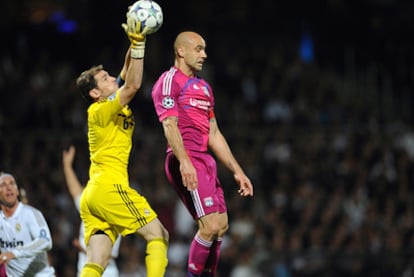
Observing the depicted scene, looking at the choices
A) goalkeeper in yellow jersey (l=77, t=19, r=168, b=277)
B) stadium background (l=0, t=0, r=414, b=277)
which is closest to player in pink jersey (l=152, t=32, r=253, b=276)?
goalkeeper in yellow jersey (l=77, t=19, r=168, b=277)

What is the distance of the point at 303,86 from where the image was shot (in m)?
18.1

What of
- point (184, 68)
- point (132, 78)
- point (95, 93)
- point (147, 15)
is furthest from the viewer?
point (184, 68)

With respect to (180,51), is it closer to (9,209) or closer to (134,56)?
(134,56)

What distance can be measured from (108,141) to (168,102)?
24.7 inches

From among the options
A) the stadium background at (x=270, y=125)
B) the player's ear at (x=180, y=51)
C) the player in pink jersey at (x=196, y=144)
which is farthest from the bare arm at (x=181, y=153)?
the stadium background at (x=270, y=125)

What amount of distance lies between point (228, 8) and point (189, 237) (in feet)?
25.9

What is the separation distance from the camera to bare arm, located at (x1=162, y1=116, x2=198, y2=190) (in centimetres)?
795

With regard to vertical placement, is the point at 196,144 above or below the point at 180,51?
below

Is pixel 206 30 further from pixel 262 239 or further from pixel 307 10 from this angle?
pixel 262 239

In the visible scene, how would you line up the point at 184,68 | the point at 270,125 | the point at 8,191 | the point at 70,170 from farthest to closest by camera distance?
the point at 270,125 < the point at 70,170 < the point at 8,191 < the point at 184,68

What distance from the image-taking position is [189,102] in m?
8.55

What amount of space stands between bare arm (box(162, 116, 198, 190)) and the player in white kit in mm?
1864

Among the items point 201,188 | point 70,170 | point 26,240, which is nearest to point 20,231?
point 26,240

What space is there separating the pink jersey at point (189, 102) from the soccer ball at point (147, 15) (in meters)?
0.65
